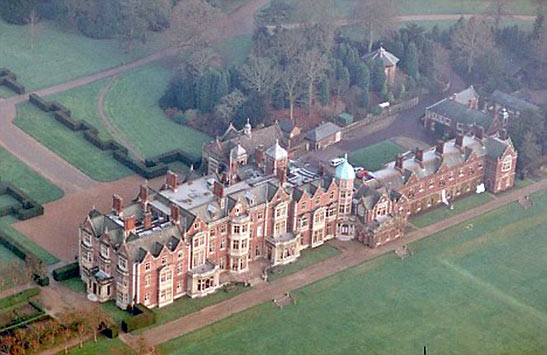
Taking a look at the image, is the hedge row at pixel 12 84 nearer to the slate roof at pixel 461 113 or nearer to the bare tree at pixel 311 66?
the bare tree at pixel 311 66

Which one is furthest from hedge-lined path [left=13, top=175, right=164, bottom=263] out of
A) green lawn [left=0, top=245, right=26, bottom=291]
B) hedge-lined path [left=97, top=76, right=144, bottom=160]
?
hedge-lined path [left=97, top=76, right=144, bottom=160]

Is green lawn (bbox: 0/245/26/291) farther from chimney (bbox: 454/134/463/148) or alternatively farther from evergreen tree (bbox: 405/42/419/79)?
evergreen tree (bbox: 405/42/419/79)

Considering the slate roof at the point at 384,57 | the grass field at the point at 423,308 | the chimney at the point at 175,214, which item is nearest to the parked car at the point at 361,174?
the grass field at the point at 423,308

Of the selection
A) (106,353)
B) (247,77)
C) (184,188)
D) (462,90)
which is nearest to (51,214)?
(184,188)

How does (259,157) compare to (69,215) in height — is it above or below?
above

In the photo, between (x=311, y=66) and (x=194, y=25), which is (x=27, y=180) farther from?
(x=311, y=66)

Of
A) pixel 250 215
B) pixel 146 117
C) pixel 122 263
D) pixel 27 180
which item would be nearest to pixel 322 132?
pixel 146 117

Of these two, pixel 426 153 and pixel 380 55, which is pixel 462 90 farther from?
pixel 426 153
